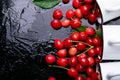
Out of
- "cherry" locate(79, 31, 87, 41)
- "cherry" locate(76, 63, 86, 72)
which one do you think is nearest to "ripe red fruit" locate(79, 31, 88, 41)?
"cherry" locate(79, 31, 87, 41)

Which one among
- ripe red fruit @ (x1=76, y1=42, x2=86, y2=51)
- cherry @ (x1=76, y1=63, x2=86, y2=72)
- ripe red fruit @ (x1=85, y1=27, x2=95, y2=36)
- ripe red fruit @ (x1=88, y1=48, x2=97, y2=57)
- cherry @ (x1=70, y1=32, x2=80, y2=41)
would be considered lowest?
cherry @ (x1=76, y1=63, x2=86, y2=72)

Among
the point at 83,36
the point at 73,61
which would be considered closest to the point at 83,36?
the point at 83,36

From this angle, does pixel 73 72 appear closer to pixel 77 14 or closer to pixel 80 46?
pixel 80 46

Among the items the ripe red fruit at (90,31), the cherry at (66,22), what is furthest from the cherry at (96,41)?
the cherry at (66,22)

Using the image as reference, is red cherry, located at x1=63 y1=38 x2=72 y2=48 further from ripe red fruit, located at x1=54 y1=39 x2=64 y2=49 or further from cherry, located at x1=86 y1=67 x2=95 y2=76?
cherry, located at x1=86 y1=67 x2=95 y2=76

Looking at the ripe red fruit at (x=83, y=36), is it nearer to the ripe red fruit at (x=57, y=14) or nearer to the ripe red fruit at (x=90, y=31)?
the ripe red fruit at (x=90, y=31)

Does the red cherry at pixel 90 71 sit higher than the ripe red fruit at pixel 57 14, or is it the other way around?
the ripe red fruit at pixel 57 14

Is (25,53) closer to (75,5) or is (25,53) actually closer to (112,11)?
(75,5)

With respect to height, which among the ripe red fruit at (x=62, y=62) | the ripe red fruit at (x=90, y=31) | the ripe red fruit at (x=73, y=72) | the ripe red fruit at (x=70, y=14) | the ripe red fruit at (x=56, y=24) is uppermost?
the ripe red fruit at (x=70, y=14)
